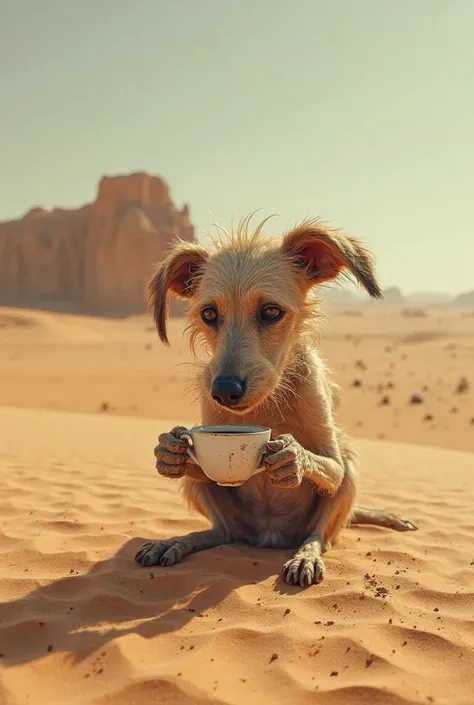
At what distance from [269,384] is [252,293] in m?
0.54

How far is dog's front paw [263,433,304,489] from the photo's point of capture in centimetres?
321

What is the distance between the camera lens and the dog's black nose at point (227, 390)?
10.5 feet

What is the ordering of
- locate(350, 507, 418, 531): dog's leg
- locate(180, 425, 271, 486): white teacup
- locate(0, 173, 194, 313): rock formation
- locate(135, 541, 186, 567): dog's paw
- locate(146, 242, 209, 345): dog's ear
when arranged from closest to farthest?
locate(180, 425, 271, 486): white teacup < locate(135, 541, 186, 567): dog's paw < locate(146, 242, 209, 345): dog's ear < locate(350, 507, 418, 531): dog's leg < locate(0, 173, 194, 313): rock formation

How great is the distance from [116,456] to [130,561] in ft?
15.7

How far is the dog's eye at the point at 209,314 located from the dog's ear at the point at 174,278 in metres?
0.27

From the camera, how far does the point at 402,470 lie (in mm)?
8492

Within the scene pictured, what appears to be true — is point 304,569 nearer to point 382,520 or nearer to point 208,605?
point 208,605

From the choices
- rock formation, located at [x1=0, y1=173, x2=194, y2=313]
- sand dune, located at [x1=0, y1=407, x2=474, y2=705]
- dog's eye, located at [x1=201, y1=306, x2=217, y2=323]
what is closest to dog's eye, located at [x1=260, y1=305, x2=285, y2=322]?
dog's eye, located at [x1=201, y1=306, x2=217, y2=323]

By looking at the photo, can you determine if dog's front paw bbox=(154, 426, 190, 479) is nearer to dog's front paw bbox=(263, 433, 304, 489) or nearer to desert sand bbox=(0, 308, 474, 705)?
dog's front paw bbox=(263, 433, 304, 489)

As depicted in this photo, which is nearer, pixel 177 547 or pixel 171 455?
pixel 171 455

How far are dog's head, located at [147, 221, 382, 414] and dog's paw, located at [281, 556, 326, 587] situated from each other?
2.93 feet

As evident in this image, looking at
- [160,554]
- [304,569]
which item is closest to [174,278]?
[160,554]

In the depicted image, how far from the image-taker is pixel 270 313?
12.1ft

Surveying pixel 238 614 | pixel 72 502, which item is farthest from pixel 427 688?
pixel 72 502
